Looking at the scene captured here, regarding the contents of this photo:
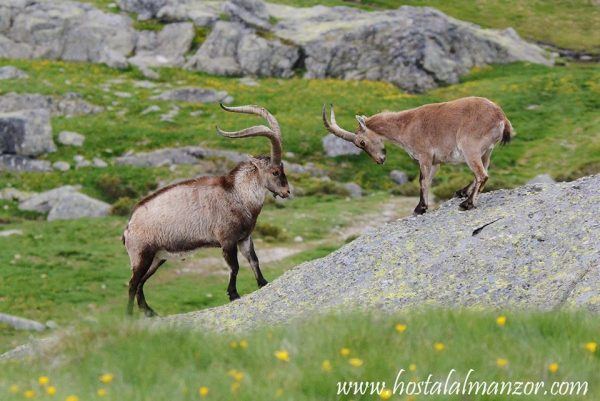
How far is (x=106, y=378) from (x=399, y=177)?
38.0 metres

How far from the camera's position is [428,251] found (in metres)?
14.6

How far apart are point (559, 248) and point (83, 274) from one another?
18996 millimetres

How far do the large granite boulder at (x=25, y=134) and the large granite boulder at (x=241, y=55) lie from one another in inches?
981

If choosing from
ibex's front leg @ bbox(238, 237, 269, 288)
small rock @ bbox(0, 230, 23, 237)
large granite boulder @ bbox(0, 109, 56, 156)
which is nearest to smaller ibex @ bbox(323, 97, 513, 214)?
ibex's front leg @ bbox(238, 237, 269, 288)

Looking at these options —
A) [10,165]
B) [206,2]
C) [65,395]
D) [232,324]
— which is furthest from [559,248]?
[206,2]

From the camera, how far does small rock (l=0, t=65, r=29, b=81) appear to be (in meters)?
60.4

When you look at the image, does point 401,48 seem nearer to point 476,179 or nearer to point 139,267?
point 476,179

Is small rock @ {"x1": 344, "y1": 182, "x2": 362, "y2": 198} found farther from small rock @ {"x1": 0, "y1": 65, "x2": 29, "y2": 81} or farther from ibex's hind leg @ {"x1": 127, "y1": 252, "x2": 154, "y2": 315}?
small rock @ {"x1": 0, "y1": 65, "x2": 29, "y2": 81}

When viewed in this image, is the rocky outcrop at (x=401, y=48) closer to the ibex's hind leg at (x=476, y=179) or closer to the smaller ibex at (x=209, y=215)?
the smaller ibex at (x=209, y=215)

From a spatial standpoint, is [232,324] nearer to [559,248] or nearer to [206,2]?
[559,248]

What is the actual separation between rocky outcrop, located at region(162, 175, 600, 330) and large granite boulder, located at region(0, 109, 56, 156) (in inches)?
1293

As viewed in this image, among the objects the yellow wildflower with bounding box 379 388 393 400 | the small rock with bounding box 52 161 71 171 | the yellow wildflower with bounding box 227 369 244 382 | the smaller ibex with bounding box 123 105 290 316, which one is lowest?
the small rock with bounding box 52 161 71 171

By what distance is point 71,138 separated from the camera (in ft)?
156

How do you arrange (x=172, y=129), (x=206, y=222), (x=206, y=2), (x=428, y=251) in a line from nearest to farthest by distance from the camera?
(x=428, y=251) < (x=206, y=222) < (x=172, y=129) < (x=206, y=2)
